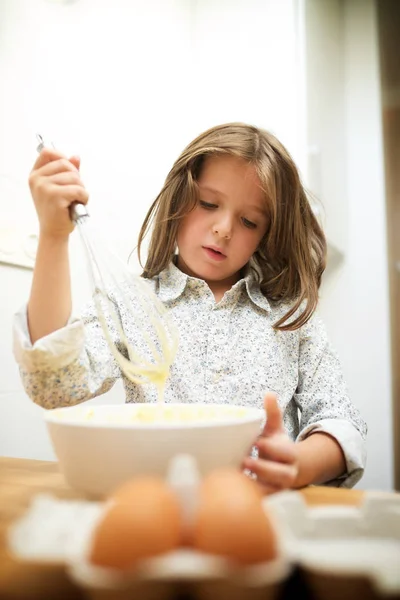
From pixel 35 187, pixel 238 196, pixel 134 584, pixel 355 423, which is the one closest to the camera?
pixel 134 584

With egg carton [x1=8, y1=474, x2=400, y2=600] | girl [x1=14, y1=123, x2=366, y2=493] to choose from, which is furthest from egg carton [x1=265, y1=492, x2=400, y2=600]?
girl [x1=14, y1=123, x2=366, y2=493]

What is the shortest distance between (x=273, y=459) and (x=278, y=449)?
2 centimetres

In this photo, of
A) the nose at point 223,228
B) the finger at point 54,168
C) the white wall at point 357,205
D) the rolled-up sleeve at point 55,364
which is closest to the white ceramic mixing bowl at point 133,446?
the rolled-up sleeve at point 55,364

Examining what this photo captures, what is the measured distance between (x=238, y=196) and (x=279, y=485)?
18.9 inches

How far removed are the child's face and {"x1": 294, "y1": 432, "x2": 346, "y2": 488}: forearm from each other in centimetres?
33

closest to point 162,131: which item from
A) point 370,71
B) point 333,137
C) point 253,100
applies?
point 253,100

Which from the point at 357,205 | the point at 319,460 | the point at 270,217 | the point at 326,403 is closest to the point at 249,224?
the point at 270,217

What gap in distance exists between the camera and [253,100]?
1.40 meters

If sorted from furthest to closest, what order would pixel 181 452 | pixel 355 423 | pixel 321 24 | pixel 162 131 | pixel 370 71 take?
pixel 370 71 < pixel 321 24 < pixel 162 131 < pixel 355 423 < pixel 181 452

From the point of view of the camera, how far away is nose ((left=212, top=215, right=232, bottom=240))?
750 millimetres

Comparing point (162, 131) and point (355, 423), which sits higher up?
point (162, 131)

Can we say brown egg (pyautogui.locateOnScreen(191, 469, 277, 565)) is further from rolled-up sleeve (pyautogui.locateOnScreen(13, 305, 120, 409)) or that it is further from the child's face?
the child's face

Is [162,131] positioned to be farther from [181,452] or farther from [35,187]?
[181,452]

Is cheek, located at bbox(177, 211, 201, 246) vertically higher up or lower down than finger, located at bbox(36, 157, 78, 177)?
lower down
